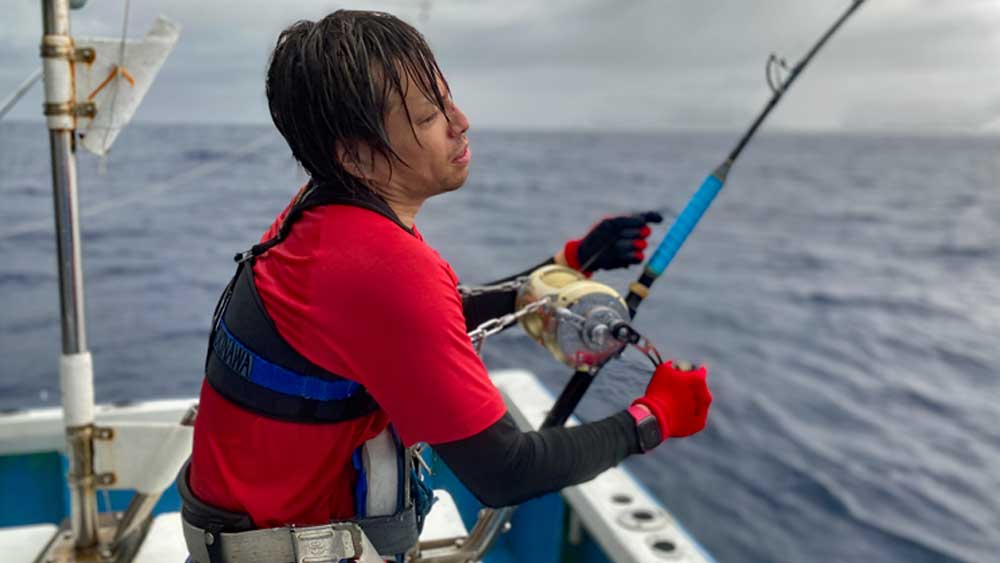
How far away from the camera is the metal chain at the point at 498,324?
181 cm

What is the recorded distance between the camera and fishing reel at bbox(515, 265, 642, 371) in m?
1.73

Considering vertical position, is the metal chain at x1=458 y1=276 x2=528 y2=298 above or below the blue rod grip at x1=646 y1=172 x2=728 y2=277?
below

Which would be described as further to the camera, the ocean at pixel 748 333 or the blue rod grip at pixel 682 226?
the ocean at pixel 748 333

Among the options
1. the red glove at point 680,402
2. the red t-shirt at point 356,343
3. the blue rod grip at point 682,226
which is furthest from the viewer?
the blue rod grip at point 682,226

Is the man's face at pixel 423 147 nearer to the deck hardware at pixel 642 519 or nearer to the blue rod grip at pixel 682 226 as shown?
the blue rod grip at pixel 682 226

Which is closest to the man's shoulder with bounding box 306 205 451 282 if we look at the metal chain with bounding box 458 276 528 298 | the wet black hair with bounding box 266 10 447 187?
the wet black hair with bounding box 266 10 447 187

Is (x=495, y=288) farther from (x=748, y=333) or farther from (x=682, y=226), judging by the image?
(x=748, y=333)

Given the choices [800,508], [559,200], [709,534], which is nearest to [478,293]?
[709,534]

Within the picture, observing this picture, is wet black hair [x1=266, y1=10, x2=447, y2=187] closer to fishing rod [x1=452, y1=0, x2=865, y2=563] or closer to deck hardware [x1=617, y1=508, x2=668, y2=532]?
fishing rod [x1=452, y1=0, x2=865, y2=563]

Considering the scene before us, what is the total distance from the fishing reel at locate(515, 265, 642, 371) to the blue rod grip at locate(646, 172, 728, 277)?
7.7 inches

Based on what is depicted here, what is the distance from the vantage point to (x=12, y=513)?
3061 millimetres

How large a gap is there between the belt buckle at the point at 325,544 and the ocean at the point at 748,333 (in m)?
0.63

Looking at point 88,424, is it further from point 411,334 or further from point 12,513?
point 411,334

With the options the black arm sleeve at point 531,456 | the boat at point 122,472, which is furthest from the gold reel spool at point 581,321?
the black arm sleeve at point 531,456
